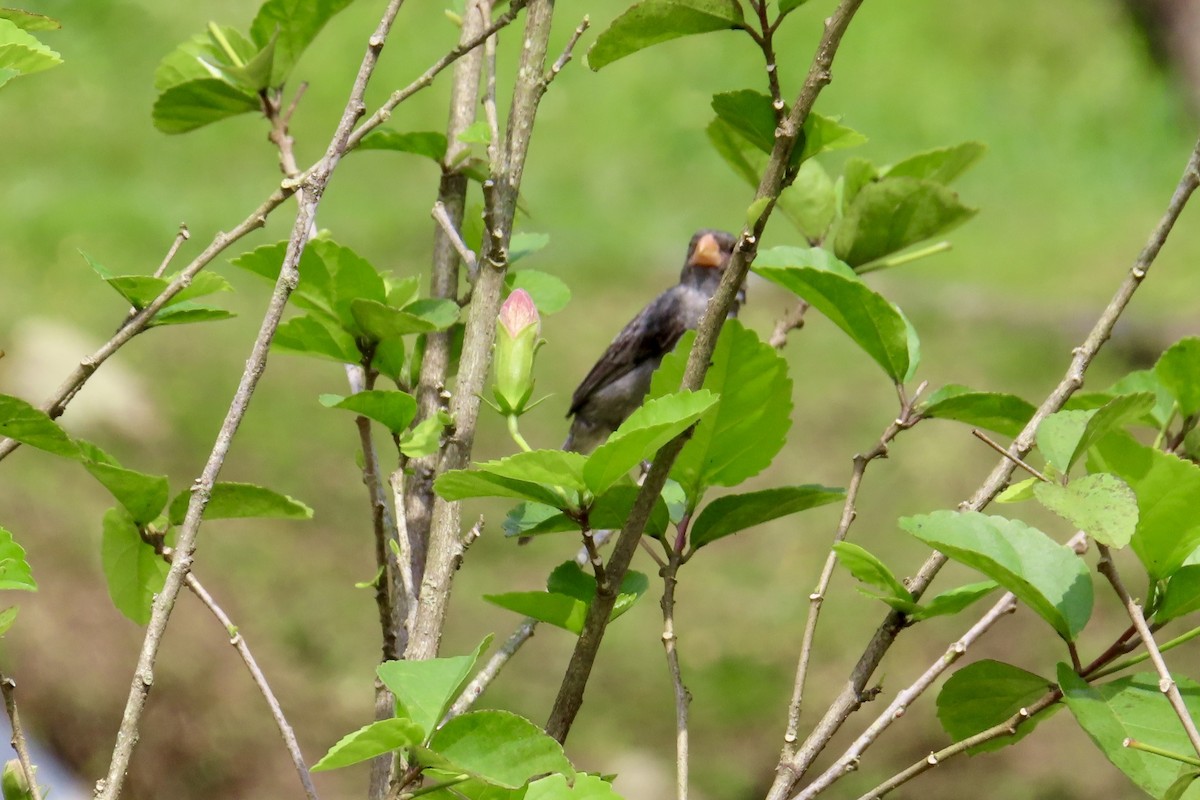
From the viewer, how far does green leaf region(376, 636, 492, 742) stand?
840mm

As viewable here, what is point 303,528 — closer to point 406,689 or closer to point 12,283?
point 12,283

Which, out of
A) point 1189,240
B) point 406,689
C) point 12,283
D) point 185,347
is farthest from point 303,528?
point 1189,240

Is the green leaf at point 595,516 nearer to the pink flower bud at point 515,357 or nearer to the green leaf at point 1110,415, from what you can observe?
the pink flower bud at point 515,357

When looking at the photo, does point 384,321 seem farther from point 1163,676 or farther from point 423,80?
point 1163,676

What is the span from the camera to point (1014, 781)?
13.0 feet

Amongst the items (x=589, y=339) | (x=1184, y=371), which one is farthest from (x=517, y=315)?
(x=589, y=339)

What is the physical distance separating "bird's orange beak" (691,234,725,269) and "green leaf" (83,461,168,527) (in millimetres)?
2463

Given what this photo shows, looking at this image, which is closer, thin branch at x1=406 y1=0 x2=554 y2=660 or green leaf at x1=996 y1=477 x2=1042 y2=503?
green leaf at x1=996 y1=477 x2=1042 y2=503

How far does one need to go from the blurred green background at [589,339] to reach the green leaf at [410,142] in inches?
50.8

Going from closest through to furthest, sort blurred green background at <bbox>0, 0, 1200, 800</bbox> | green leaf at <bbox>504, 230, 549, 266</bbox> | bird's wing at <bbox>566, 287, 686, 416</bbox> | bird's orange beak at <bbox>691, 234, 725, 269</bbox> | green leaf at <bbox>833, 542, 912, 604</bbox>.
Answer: green leaf at <bbox>833, 542, 912, 604</bbox> → green leaf at <bbox>504, 230, 549, 266</bbox> → bird's orange beak at <bbox>691, 234, 725, 269</bbox> → bird's wing at <bbox>566, 287, 686, 416</bbox> → blurred green background at <bbox>0, 0, 1200, 800</bbox>

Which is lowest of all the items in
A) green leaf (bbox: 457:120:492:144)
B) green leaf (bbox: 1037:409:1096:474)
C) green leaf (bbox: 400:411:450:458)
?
green leaf (bbox: 400:411:450:458)

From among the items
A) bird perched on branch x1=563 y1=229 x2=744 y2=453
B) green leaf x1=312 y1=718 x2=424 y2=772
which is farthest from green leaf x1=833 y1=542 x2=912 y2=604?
bird perched on branch x1=563 y1=229 x2=744 y2=453

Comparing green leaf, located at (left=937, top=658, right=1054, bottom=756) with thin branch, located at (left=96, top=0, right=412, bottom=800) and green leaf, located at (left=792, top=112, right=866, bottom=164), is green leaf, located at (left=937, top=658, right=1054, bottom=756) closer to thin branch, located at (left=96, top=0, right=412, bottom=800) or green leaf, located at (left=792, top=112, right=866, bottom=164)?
green leaf, located at (left=792, top=112, right=866, bottom=164)

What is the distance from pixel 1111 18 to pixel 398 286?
858 cm
